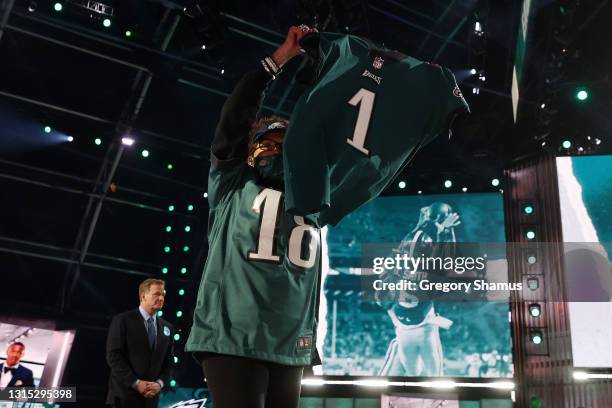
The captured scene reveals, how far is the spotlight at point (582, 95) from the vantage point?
7.41 meters

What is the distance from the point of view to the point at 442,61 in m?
8.89

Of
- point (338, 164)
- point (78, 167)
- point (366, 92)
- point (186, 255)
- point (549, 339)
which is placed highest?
point (78, 167)

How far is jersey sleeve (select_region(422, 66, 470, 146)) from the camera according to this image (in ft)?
6.42

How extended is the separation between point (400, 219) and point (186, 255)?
12.3ft

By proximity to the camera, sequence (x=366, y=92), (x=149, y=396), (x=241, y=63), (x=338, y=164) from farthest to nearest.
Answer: (x=241, y=63) < (x=149, y=396) < (x=366, y=92) < (x=338, y=164)

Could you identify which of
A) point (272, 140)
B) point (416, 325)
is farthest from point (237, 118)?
point (416, 325)

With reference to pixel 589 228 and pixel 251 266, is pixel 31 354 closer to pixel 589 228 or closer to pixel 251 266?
pixel 589 228

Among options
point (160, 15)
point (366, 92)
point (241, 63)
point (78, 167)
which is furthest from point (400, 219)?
point (366, 92)

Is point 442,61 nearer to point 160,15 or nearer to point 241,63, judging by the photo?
point 241,63

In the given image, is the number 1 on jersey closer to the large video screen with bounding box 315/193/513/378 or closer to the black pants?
the black pants

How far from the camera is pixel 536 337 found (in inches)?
315

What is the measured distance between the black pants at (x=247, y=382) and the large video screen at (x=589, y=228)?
6776mm

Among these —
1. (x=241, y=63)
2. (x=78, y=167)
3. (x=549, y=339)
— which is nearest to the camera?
(x=549, y=339)

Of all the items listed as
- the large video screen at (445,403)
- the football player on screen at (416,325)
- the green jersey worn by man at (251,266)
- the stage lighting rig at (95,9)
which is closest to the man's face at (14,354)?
the stage lighting rig at (95,9)
